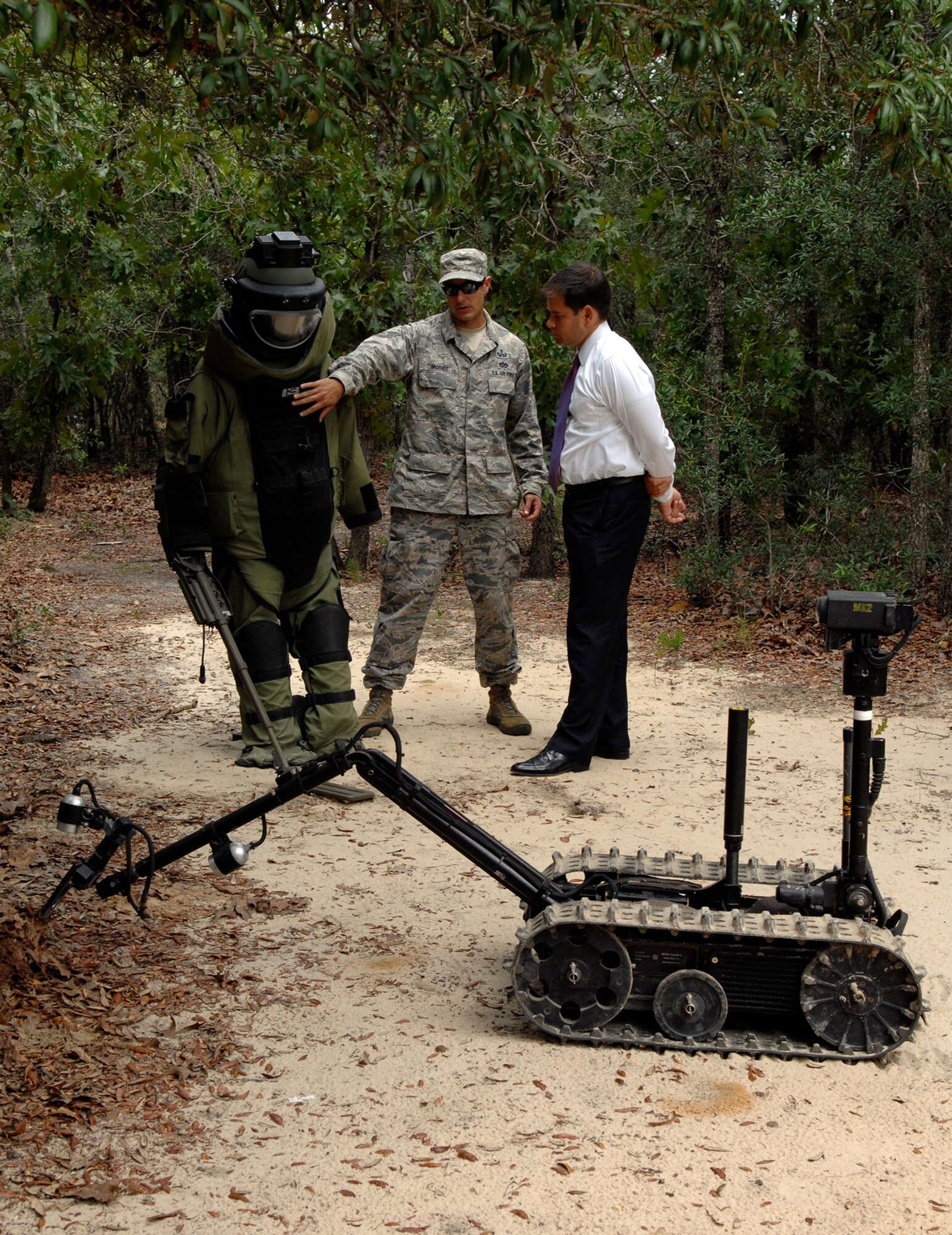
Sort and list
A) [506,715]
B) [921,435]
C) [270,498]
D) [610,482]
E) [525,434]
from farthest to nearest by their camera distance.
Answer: [921,435], [506,715], [525,434], [610,482], [270,498]

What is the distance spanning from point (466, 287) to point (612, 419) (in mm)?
982

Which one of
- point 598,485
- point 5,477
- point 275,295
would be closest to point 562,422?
point 598,485

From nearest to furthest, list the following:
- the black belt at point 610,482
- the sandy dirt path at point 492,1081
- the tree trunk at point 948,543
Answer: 1. the sandy dirt path at point 492,1081
2. the black belt at point 610,482
3. the tree trunk at point 948,543

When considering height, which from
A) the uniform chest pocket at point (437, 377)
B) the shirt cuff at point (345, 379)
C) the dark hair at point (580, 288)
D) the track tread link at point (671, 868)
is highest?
the dark hair at point (580, 288)

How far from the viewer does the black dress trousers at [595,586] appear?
588 centimetres

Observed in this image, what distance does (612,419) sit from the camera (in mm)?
5918

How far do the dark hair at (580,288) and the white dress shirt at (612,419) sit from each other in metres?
0.14

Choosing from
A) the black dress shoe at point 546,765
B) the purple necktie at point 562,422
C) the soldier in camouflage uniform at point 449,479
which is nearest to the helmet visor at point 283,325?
the soldier in camouflage uniform at point 449,479

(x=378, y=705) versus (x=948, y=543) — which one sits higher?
(x=948, y=543)

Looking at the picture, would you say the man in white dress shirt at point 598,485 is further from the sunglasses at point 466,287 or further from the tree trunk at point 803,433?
the tree trunk at point 803,433

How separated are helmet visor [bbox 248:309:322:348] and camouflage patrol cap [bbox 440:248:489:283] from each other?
0.99m

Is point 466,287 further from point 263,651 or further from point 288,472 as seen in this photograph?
point 263,651

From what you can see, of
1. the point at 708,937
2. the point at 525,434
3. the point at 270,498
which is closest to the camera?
the point at 708,937

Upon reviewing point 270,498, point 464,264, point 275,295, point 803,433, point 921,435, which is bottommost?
point 270,498
